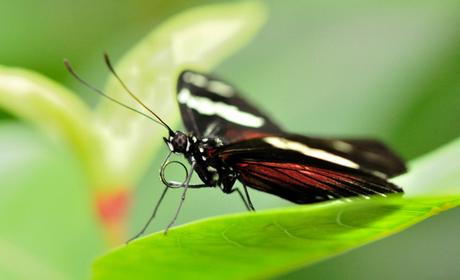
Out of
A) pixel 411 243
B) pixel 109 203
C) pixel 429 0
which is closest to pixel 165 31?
pixel 109 203

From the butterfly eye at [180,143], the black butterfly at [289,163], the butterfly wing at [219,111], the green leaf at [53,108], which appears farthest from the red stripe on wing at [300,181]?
the green leaf at [53,108]

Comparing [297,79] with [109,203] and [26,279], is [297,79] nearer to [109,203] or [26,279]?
[109,203]

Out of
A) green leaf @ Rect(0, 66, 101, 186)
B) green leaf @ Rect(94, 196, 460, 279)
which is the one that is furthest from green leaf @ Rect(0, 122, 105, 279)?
green leaf @ Rect(94, 196, 460, 279)

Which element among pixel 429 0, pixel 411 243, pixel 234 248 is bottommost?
pixel 411 243

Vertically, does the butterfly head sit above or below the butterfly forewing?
above

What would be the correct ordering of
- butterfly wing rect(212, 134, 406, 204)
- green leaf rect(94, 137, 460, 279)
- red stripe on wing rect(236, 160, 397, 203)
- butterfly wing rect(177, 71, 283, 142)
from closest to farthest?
green leaf rect(94, 137, 460, 279) → butterfly wing rect(212, 134, 406, 204) → red stripe on wing rect(236, 160, 397, 203) → butterfly wing rect(177, 71, 283, 142)

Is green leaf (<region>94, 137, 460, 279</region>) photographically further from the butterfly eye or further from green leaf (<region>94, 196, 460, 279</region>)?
the butterfly eye

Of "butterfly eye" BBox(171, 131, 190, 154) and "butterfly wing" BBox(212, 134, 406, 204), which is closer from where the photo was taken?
"butterfly wing" BBox(212, 134, 406, 204)

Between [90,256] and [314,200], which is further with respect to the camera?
[90,256]
